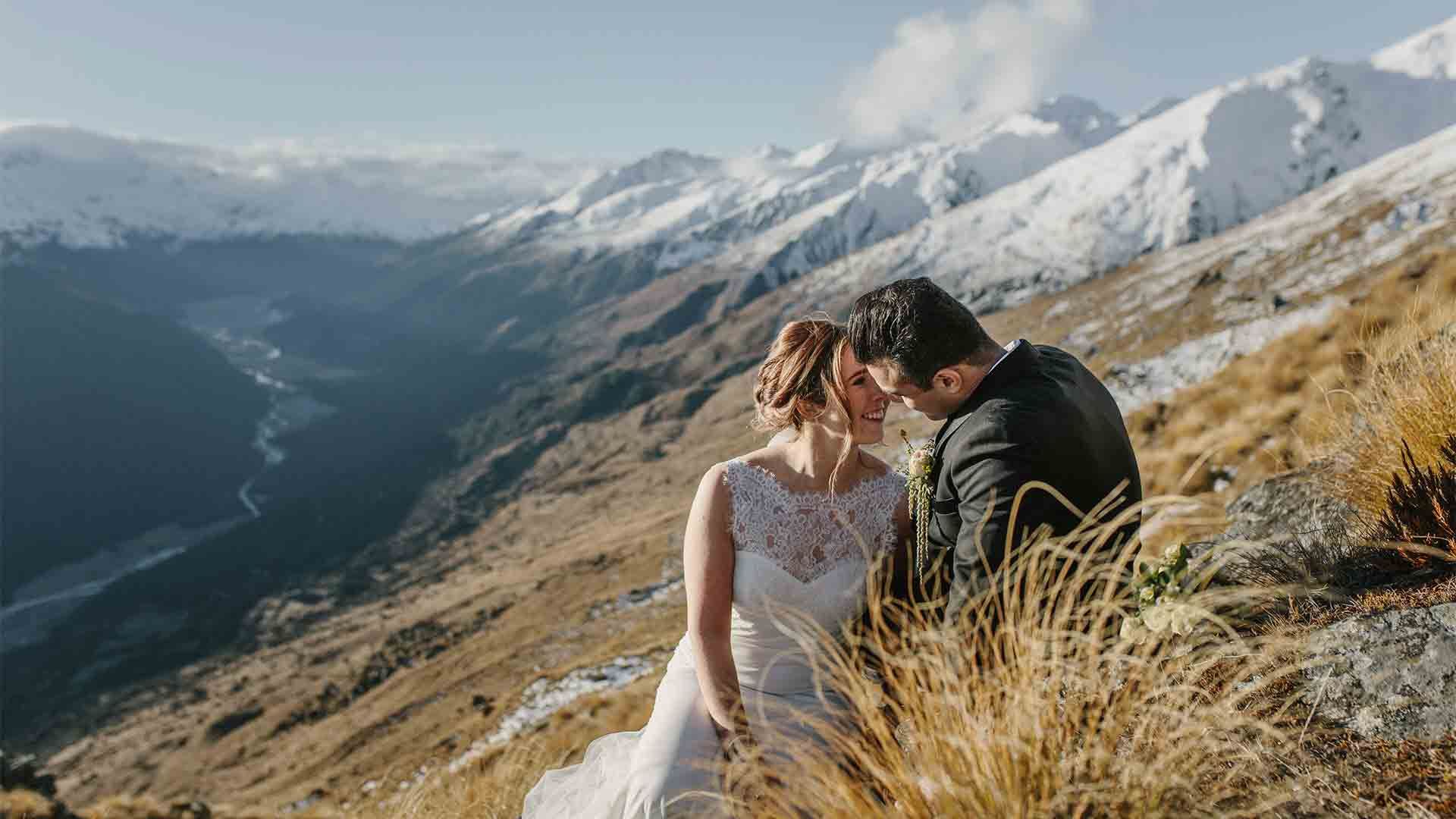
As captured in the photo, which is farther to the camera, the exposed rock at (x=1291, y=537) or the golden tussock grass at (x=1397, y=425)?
the golden tussock grass at (x=1397, y=425)

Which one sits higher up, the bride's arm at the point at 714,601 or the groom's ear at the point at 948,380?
the groom's ear at the point at 948,380

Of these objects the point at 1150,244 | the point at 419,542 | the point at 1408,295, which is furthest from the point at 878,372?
the point at 1150,244

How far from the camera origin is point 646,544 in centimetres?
8462

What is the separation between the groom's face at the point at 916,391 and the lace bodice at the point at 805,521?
0.69 m

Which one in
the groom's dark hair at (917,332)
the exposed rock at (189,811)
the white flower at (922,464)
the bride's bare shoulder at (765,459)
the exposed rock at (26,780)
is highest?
the groom's dark hair at (917,332)

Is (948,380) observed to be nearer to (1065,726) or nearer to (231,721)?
(1065,726)

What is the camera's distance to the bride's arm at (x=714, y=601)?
378 centimetres

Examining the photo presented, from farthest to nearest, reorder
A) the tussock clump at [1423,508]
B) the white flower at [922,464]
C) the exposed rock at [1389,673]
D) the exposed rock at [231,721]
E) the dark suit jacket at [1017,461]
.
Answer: the exposed rock at [231,721] < the white flower at [922,464] < the tussock clump at [1423,508] < the dark suit jacket at [1017,461] < the exposed rock at [1389,673]

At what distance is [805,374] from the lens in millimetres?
3850

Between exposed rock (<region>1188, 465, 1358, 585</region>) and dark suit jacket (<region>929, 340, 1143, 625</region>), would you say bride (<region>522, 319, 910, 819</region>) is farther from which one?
exposed rock (<region>1188, 465, 1358, 585</region>)

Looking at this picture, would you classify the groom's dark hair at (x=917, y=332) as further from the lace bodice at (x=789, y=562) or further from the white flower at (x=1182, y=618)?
the white flower at (x=1182, y=618)

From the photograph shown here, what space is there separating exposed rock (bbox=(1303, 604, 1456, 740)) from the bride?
184cm

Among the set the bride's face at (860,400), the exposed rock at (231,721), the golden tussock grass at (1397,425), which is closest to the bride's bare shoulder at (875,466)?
the bride's face at (860,400)

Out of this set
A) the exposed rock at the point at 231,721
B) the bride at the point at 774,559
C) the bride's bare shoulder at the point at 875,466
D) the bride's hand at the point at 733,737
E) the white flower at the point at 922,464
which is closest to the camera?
the white flower at the point at 922,464
